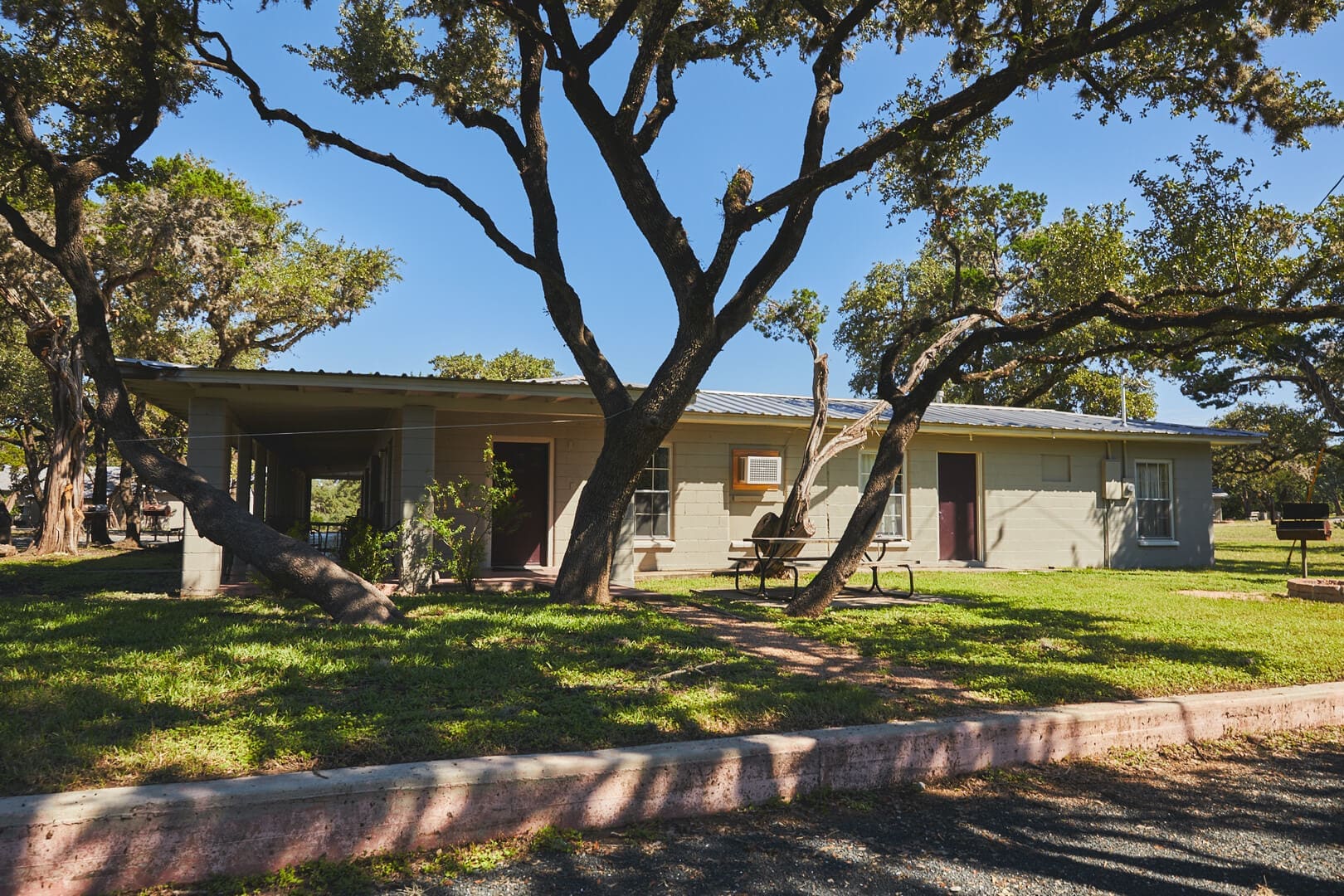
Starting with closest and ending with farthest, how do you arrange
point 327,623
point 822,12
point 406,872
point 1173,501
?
point 406,872
point 327,623
point 822,12
point 1173,501

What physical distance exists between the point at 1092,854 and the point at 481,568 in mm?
9898

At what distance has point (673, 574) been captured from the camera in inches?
521

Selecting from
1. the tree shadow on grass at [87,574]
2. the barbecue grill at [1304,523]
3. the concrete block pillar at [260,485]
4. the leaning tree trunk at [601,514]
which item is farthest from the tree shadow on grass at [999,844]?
the concrete block pillar at [260,485]

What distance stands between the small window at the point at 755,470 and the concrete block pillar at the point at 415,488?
503cm

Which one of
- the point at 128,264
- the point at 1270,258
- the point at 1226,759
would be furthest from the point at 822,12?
the point at 128,264

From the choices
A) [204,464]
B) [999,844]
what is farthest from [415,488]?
[999,844]

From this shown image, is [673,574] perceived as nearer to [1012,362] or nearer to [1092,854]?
[1012,362]

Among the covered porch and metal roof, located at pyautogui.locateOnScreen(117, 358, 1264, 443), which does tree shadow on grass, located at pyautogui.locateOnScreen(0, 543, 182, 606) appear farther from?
metal roof, located at pyautogui.locateOnScreen(117, 358, 1264, 443)

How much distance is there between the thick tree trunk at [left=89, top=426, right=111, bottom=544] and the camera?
840 inches

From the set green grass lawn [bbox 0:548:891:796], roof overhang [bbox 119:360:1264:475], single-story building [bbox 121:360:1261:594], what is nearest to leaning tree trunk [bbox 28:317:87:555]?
single-story building [bbox 121:360:1261:594]

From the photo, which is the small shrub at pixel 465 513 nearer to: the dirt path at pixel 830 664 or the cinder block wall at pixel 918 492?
the cinder block wall at pixel 918 492

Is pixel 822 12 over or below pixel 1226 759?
over

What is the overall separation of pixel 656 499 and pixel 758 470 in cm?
168

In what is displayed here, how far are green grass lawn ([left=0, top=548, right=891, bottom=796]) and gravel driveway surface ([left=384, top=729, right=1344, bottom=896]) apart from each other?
0.70m
